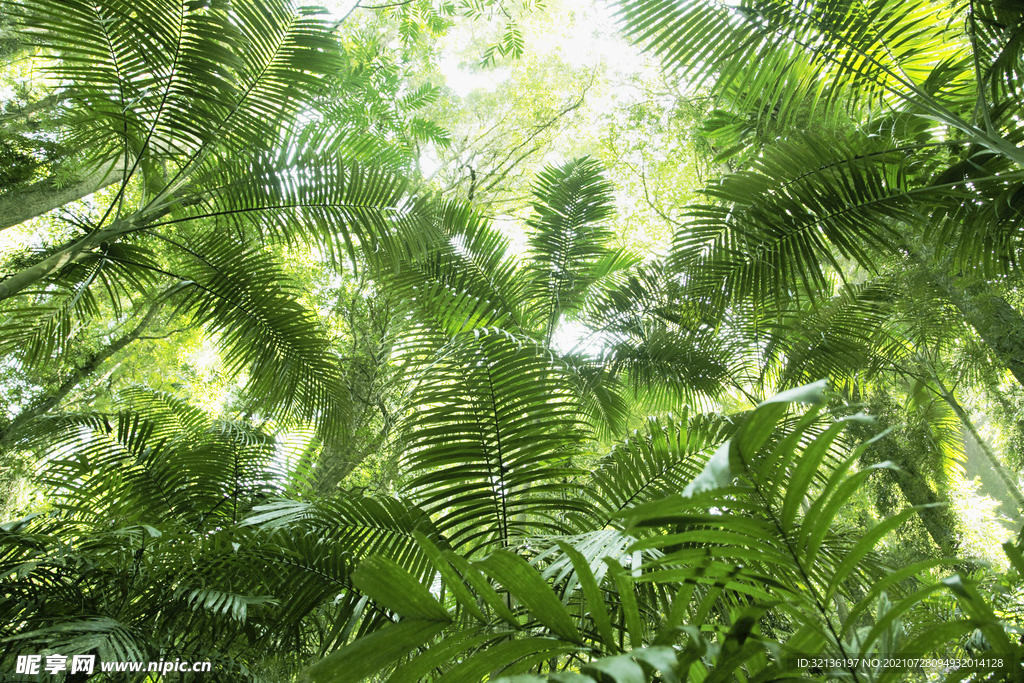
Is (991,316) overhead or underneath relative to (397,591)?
overhead

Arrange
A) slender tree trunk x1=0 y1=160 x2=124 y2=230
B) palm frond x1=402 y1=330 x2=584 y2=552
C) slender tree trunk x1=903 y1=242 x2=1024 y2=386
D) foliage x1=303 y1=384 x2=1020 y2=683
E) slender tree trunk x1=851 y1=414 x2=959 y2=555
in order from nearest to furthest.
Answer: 1. foliage x1=303 y1=384 x2=1020 y2=683
2. palm frond x1=402 y1=330 x2=584 y2=552
3. slender tree trunk x1=903 y1=242 x2=1024 y2=386
4. slender tree trunk x1=0 y1=160 x2=124 y2=230
5. slender tree trunk x1=851 y1=414 x2=959 y2=555

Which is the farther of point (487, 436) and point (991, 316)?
point (991, 316)

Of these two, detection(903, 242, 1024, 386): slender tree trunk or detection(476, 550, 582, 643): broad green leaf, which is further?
detection(903, 242, 1024, 386): slender tree trunk

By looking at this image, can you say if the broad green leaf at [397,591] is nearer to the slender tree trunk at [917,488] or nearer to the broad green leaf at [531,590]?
the broad green leaf at [531,590]

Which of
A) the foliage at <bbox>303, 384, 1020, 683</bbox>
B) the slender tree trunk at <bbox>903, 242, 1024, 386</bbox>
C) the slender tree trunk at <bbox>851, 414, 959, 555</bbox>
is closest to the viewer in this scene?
the foliage at <bbox>303, 384, 1020, 683</bbox>

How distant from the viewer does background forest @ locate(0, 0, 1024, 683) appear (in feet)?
2.11

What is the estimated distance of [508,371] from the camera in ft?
5.18

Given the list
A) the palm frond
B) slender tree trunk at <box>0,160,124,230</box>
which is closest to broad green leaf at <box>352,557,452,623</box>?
the palm frond

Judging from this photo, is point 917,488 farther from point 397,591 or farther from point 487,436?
point 397,591

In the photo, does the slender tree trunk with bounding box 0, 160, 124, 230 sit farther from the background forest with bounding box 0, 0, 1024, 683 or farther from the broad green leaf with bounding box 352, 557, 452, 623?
the broad green leaf with bounding box 352, 557, 452, 623

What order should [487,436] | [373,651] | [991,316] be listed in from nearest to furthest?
[373,651] → [487,436] → [991,316]

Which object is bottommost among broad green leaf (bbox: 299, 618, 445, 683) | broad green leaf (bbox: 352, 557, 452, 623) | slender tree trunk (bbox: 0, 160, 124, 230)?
broad green leaf (bbox: 299, 618, 445, 683)

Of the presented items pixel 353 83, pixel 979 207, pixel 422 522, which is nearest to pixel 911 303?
pixel 979 207

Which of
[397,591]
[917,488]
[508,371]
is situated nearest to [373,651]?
[397,591]
